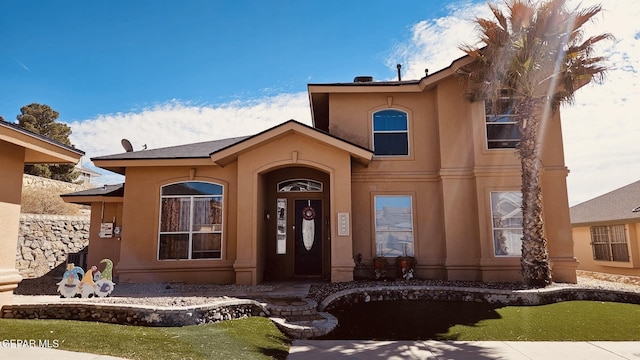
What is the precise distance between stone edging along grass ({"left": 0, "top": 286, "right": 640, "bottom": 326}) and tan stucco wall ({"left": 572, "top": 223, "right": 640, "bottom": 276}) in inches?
271

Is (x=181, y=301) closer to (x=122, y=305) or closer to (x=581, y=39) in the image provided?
(x=122, y=305)

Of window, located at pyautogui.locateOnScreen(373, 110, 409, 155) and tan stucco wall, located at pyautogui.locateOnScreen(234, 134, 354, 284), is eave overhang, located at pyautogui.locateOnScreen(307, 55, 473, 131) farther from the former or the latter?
tan stucco wall, located at pyautogui.locateOnScreen(234, 134, 354, 284)

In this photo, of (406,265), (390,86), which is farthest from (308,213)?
(390,86)

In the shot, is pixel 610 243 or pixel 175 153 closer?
pixel 175 153

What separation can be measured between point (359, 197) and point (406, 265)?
2517mm

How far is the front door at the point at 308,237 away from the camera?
1379cm

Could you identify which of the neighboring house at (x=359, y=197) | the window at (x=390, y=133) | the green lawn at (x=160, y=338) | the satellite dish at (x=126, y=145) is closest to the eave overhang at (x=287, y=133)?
the neighboring house at (x=359, y=197)

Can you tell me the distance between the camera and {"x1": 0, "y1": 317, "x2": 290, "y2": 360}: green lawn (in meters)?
5.51

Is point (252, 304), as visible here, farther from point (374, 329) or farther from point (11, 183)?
point (11, 183)

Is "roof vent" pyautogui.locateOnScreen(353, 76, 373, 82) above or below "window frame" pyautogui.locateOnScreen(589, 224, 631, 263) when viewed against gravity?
above

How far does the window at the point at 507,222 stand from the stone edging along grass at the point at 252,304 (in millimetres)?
2358

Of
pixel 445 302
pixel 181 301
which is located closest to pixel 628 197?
pixel 445 302

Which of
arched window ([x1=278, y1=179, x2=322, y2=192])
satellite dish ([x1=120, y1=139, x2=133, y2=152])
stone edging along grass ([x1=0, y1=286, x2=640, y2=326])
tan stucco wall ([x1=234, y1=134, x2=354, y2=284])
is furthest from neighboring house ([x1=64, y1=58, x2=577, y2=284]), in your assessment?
stone edging along grass ([x1=0, y1=286, x2=640, y2=326])

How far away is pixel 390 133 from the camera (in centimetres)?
1349
